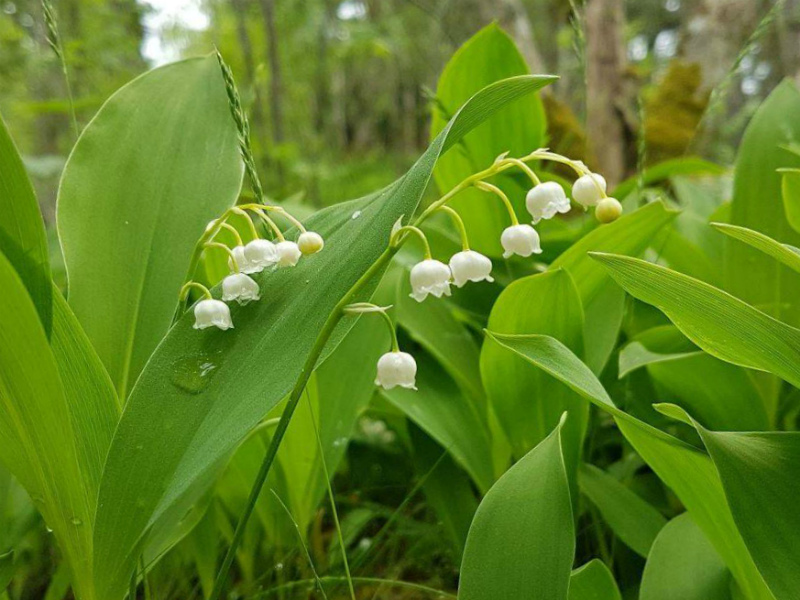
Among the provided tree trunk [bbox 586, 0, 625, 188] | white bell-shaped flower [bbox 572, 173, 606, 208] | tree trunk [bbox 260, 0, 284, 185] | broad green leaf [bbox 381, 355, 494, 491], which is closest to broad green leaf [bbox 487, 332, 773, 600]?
white bell-shaped flower [bbox 572, 173, 606, 208]

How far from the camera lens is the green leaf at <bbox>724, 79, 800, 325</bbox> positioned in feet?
4.30

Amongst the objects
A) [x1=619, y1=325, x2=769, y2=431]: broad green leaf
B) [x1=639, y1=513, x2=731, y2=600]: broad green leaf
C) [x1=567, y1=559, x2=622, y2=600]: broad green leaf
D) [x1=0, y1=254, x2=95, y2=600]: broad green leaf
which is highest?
[x1=0, y1=254, x2=95, y2=600]: broad green leaf

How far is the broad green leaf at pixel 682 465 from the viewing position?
711mm

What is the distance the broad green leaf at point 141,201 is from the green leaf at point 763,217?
98cm

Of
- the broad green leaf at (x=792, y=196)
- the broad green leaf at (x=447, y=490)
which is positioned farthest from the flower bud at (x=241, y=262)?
the broad green leaf at (x=792, y=196)

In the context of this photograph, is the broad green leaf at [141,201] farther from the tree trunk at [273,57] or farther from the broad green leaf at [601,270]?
the tree trunk at [273,57]

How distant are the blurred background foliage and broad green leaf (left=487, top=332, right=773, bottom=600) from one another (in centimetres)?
65

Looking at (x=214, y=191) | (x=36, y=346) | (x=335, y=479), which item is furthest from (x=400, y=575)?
(x=36, y=346)

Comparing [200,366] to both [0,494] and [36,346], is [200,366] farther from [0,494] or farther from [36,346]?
[0,494]

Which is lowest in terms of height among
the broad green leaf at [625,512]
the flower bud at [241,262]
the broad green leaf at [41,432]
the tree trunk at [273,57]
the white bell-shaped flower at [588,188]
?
the broad green leaf at [625,512]

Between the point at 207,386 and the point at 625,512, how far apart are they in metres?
0.70

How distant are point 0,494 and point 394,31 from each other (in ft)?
20.0

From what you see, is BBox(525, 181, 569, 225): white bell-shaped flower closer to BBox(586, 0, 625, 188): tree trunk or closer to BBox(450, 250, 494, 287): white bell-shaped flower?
BBox(450, 250, 494, 287): white bell-shaped flower

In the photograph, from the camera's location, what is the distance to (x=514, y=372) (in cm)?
104
